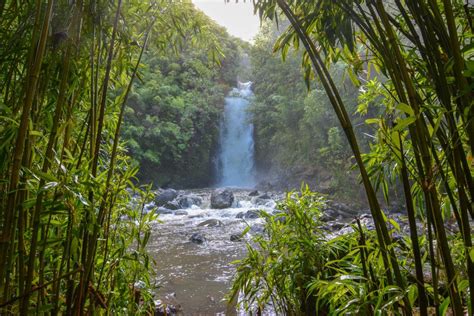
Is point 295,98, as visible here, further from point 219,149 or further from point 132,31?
point 132,31

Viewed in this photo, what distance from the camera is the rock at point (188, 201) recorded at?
32.9 feet

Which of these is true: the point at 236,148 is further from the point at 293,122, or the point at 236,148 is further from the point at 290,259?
the point at 290,259

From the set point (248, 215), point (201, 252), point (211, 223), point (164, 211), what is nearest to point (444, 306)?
point (201, 252)

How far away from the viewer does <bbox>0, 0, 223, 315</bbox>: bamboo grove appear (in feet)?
3.00

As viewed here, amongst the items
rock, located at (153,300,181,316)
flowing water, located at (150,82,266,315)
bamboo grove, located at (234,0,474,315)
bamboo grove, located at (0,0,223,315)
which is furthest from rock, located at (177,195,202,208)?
bamboo grove, located at (234,0,474,315)

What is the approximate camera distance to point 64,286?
1357 mm

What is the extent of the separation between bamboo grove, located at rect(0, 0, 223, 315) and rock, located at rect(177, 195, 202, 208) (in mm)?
8497

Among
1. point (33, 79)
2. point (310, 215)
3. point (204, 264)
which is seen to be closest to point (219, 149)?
point (204, 264)

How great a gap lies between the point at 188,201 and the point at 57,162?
9394 millimetres

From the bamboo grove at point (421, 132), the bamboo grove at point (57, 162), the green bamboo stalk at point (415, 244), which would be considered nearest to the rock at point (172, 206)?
the bamboo grove at point (57, 162)

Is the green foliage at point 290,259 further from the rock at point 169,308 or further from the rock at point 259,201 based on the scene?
the rock at point 259,201

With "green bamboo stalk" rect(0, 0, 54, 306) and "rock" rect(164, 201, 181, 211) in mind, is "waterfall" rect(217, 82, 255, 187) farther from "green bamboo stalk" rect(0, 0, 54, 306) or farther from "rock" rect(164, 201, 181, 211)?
"green bamboo stalk" rect(0, 0, 54, 306)

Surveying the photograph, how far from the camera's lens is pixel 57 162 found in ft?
3.22

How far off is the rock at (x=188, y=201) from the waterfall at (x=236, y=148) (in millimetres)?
4207
